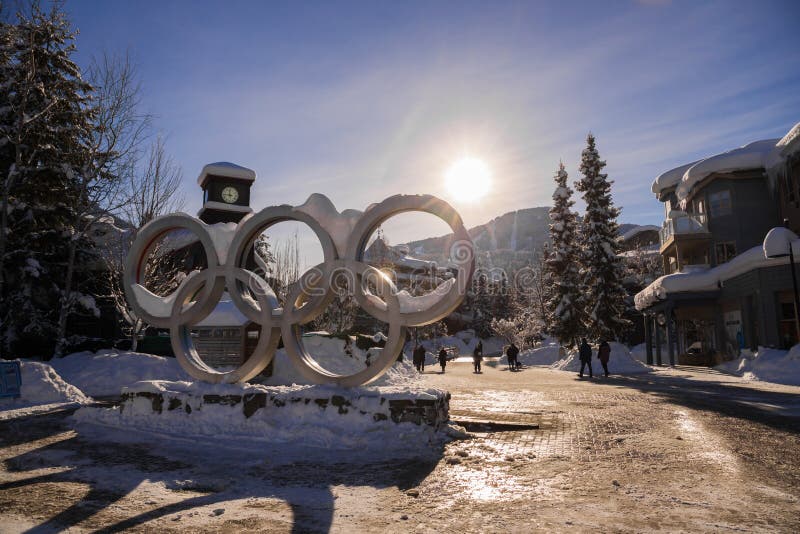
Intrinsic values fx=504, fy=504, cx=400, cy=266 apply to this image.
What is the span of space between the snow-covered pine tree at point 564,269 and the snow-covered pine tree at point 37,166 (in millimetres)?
25870

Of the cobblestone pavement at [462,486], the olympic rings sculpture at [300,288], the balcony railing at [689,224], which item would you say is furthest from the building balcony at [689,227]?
the olympic rings sculpture at [300,288]

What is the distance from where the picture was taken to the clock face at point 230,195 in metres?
30.5

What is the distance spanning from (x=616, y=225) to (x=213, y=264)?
26676 mm

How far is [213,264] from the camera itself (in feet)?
32.3

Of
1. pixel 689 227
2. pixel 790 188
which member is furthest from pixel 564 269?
pixel 790 188

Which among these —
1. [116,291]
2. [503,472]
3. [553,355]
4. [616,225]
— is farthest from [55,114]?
[553,355]

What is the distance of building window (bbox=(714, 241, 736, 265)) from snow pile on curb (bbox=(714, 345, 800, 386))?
6.61 m

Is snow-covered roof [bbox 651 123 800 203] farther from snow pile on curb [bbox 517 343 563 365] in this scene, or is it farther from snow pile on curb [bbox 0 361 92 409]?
snow pile on curb [bbox 0 361 92 409]

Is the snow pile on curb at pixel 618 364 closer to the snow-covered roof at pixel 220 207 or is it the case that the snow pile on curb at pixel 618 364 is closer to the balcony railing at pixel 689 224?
the balcony railing at pixel 689 224

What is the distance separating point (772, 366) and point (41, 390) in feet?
74.8

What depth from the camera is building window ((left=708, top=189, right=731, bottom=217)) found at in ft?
83.9

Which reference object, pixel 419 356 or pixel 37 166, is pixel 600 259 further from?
pixel 37 166

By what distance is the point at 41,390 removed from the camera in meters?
12.2

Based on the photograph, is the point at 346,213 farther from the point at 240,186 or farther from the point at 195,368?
the point at 240,186
